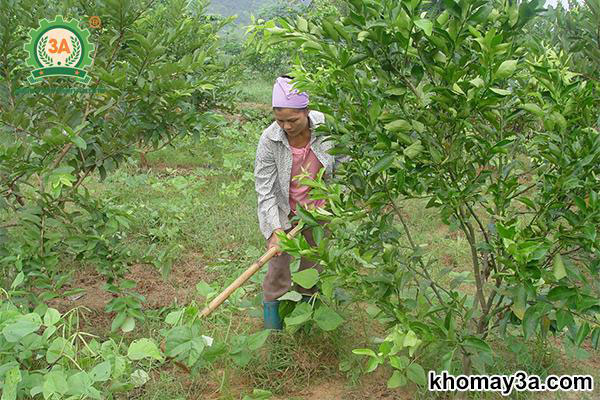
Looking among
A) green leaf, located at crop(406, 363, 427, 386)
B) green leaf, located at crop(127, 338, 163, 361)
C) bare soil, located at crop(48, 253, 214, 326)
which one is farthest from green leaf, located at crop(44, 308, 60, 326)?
green leaf, located at crop(406, 363, 427, 386)

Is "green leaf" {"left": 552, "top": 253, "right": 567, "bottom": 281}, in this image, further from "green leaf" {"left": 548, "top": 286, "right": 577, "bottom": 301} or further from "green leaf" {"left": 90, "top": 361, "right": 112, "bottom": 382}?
"green leaf" {"left": 90, "top": 361, "right": 112, "bottom": 382}

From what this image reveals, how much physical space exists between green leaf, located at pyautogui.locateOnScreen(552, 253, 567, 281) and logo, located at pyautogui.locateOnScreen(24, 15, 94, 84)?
96.6 inches

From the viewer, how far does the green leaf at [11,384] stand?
6.66 ft

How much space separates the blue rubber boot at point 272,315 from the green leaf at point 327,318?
0.55 meters

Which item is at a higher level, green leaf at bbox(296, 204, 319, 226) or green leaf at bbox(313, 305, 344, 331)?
green leaf at bbox(296, 204, 319, 226)

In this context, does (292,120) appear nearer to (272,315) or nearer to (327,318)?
(327,318)

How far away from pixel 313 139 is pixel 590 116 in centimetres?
134

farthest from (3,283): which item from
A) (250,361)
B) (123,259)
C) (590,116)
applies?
(590,116)

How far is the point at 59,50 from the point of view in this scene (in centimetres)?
307

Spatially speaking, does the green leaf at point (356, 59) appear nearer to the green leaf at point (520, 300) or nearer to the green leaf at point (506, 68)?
the green leaf at point (506, 68)

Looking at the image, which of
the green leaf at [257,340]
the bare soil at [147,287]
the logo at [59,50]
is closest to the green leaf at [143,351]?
the green leaf at [257,340]

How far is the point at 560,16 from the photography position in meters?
3.51

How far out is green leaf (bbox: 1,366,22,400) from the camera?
2029mm

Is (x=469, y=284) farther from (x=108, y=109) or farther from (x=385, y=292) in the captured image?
(x=108, y=109)
